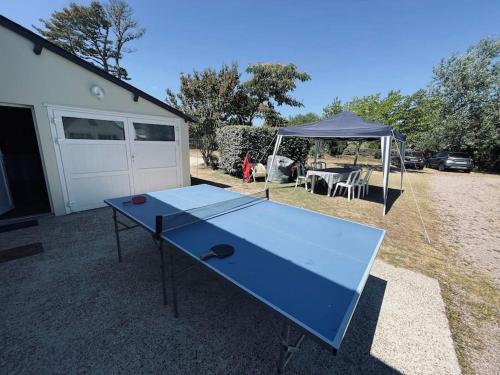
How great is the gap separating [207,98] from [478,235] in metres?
13.3

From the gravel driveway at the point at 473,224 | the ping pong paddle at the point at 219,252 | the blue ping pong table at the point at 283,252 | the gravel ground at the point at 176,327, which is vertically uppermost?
the ping pong paddle at the point at 219,252

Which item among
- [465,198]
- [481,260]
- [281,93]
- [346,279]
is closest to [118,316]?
[346,279]

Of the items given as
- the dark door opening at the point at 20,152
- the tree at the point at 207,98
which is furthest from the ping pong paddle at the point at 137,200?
the tree at the point at 207,98

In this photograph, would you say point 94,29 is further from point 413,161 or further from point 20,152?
point 413,161

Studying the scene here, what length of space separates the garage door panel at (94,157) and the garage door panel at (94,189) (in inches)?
7.7

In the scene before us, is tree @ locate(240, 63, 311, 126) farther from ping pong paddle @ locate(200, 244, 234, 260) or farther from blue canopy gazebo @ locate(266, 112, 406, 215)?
ping pong paddle @ locate(200, 244, 234, 260)

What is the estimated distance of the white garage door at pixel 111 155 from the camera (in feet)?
17.0

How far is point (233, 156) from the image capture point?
10836 mm

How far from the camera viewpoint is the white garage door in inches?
204

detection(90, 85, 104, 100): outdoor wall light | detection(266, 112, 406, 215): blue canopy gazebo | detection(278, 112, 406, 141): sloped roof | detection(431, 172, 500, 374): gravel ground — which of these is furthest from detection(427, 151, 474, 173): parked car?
detection(90, 85, 104, 100): outdoor wall light

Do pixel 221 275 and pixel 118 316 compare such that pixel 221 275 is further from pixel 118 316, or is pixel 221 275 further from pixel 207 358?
pixel 118 316

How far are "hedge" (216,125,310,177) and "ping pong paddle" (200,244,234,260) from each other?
28.5ft

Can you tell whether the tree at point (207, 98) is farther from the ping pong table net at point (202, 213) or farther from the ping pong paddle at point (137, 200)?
the ping pong table net at point (202, 213)

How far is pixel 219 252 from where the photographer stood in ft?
5.64
